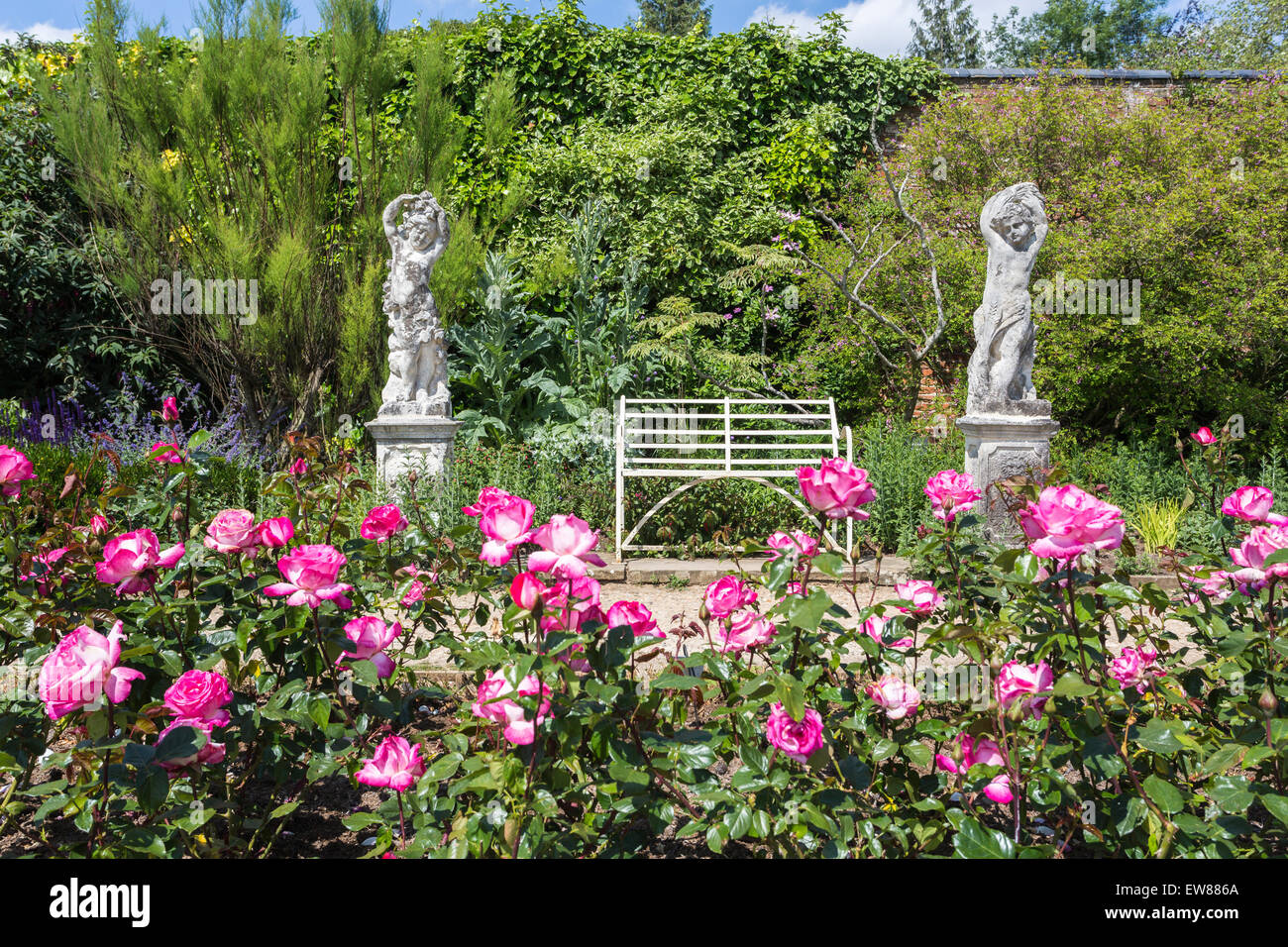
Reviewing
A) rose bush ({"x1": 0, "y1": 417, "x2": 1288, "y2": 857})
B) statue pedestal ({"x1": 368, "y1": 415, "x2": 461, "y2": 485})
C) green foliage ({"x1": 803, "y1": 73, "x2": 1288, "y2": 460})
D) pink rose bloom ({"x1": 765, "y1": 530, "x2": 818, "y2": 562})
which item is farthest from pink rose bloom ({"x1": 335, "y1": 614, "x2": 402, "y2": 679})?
green foliage ({"x1": 803, "y1": 73, "x2": 1288, "y2": 460})

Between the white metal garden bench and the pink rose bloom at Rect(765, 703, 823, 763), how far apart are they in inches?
142

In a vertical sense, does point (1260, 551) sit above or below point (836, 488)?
below

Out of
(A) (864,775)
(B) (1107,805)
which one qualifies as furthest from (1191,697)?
(A) (864,775)

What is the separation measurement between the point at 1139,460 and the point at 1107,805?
6845 millimetres

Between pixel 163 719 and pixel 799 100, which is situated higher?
pixel 799 100

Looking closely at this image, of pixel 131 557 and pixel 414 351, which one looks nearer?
pixel 131 557

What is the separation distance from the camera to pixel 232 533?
1.56 meters

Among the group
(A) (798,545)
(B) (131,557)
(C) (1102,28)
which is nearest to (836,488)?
(A) (798,545)

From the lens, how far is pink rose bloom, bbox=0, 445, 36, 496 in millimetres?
1726

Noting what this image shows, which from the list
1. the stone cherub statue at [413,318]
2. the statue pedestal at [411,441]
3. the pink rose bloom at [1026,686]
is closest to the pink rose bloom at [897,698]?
the pink rose bloom at [1026,686]

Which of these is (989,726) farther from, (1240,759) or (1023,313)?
(1023,313)

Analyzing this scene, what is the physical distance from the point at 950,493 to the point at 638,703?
0.87 metres

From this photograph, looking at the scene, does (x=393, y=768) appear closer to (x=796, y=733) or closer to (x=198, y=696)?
(x=198, y=696)

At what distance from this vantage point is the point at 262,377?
8.03 m
